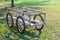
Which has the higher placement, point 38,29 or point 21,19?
point 21,19

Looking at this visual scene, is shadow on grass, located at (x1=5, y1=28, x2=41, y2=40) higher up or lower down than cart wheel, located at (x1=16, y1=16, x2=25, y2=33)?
lower down

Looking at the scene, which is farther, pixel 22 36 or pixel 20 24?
pixel 20 24

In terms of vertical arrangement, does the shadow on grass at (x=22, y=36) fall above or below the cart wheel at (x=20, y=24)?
below

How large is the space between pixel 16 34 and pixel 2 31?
96 centimetres

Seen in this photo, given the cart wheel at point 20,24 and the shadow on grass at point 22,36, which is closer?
the shadow on grass at point 22,36

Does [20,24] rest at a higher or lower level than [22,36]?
higher

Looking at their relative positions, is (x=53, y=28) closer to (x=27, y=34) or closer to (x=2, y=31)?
(x=27, y=34)

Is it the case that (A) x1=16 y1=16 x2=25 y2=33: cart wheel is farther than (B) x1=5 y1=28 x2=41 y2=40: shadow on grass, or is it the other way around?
(A) x1=16 y1=16 x2=25 y2=33: cart wheel

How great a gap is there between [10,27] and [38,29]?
1.79 m

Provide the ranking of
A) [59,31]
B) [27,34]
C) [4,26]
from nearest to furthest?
1. [27,34]
2. [59,31]
3. [4,26]

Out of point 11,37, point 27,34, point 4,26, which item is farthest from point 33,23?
point 4,26

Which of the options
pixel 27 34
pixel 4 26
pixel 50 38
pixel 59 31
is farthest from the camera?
pixel 4 26

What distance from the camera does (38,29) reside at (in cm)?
1033

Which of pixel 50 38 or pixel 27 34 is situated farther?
pixel 27 34
